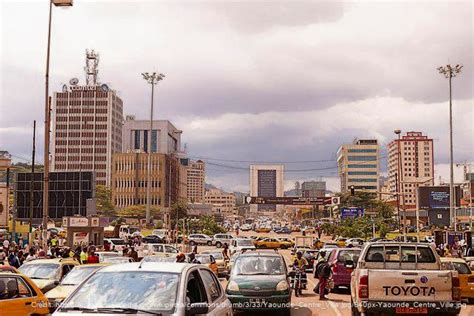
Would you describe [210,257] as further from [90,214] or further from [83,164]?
[83,164]

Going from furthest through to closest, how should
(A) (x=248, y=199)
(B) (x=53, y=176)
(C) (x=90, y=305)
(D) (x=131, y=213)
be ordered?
(D) (x=131, y=213), (A) (x=248, y=199), (B) (x=53, y=176), (C) (x=90, y=305)

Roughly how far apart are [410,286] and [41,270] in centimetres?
1000

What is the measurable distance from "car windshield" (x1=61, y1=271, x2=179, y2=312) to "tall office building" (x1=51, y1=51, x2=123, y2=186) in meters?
191

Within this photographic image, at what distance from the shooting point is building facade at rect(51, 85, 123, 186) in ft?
638

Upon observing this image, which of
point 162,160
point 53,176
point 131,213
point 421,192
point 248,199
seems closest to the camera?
point 53,176

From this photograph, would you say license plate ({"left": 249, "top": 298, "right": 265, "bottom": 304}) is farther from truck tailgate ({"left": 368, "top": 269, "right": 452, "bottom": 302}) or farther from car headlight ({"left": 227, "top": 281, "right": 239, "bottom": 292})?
truck tailgate ({"left": 368, "top": 269, "right": 452, "bottom": 302})

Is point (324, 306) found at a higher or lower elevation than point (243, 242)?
higher

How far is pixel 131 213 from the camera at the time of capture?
152125mm

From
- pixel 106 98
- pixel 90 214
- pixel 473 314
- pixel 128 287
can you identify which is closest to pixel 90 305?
pixel 128 287

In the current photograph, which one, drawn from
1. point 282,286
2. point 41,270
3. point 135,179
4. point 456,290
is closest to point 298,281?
point 282,286

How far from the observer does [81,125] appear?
19612cm

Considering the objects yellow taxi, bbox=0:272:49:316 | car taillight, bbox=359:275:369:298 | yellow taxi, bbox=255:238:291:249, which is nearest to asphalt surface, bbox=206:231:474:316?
car taillight, bbox=359:275:369:298

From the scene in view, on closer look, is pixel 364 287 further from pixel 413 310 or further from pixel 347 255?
pixel 347 255

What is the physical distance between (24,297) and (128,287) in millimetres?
4127
